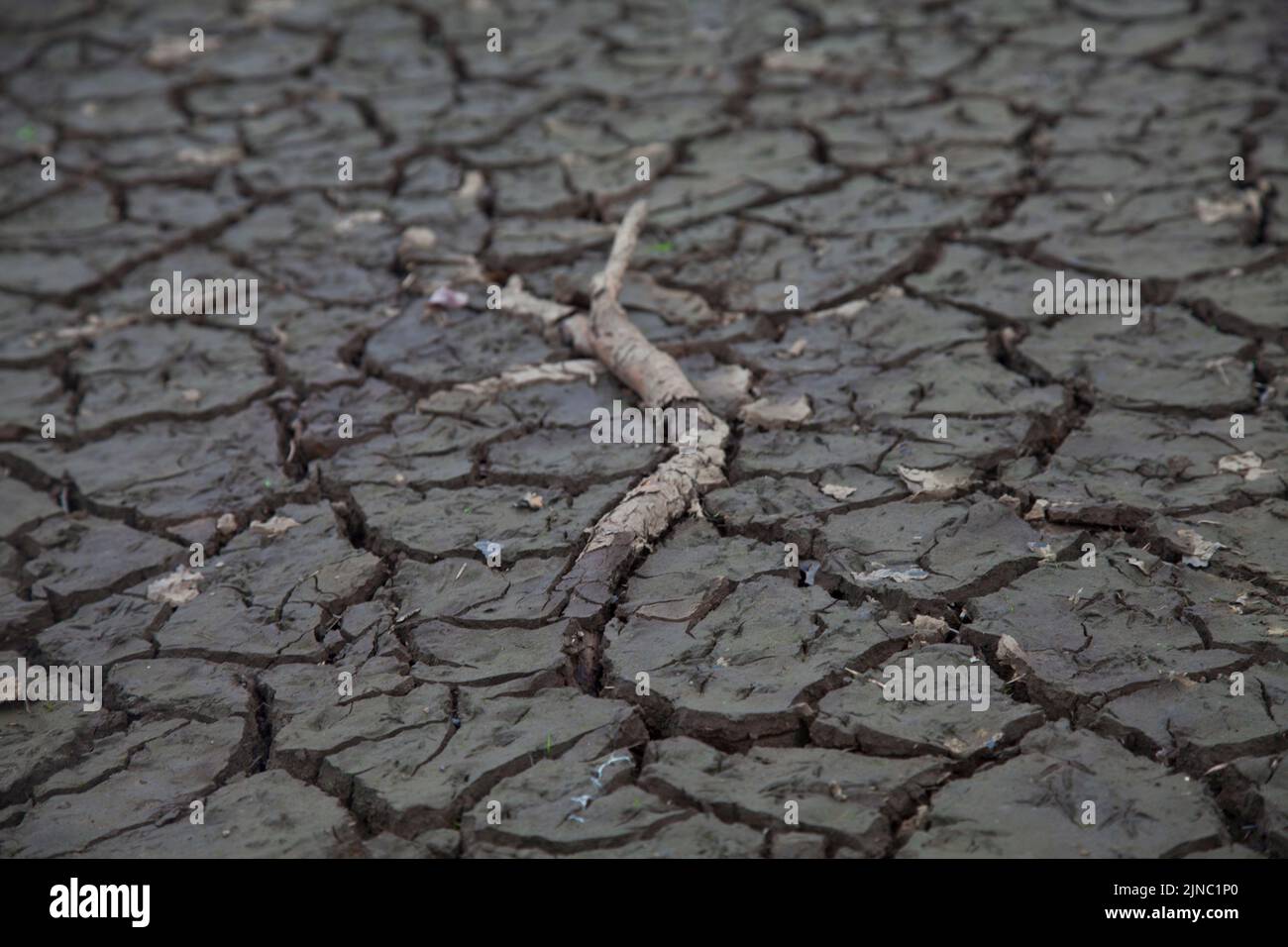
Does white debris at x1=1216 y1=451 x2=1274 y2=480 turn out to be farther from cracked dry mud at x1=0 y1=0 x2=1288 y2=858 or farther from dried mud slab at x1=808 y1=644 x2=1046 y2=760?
dried mud slab at x1=808 y1=644 x2=1046 y2=760

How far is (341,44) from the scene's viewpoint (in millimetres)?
6281

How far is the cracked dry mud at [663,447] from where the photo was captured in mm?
2594

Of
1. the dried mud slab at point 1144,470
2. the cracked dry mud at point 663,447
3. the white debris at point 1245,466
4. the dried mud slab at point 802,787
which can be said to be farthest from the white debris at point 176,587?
the white debris at point 1245,466

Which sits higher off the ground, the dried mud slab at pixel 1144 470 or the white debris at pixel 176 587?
the dried mud slab at pixel 1144 470

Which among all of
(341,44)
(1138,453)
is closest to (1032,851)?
(1138,453)

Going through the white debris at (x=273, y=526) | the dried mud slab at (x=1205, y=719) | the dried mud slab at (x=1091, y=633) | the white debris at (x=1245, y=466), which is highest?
the white debris at (x=1245, y=466)

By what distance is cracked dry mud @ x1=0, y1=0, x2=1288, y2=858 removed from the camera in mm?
2594

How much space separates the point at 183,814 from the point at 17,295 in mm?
2615

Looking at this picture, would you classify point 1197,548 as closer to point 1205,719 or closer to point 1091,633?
point 1091,633

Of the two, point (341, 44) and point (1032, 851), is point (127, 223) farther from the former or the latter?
point (1032, 851)

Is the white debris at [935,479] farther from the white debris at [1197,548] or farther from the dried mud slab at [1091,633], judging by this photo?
the white debris at [1197,548]

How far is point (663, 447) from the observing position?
11.7 feet

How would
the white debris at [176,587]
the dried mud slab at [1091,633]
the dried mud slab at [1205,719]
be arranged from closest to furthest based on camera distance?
the dried mud slab at [1205,719] < the dried mud slab at [1091,633] < the white debris at [176,587]

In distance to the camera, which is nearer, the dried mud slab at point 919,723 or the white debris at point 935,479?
the dried mud slab at point 919,723
